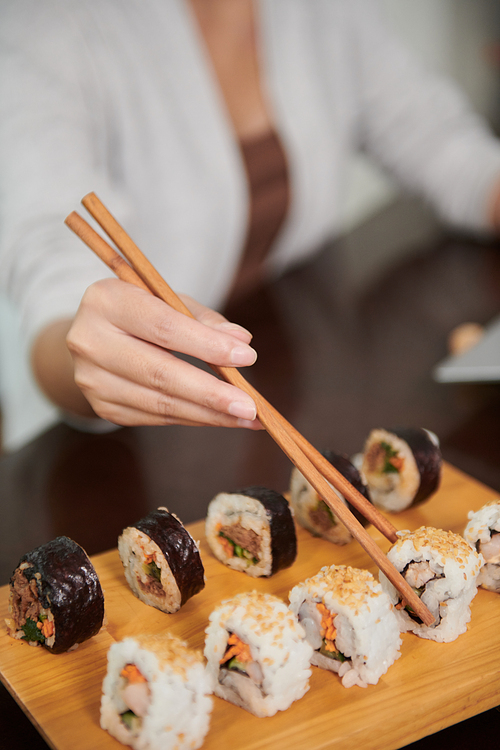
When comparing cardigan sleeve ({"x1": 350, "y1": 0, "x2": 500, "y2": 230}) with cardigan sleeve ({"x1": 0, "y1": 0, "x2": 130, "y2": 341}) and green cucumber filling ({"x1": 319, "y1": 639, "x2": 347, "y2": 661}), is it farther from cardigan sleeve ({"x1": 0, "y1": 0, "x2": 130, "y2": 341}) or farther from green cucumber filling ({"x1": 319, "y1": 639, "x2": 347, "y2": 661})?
green cucumber filling ({"x1": 319, "y1": 639, "x2": 347, "y2": 661})

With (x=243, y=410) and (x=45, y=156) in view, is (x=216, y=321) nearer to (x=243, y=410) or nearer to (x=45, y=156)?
(x=243, y=410)

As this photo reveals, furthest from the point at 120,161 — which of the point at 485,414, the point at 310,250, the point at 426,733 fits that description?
the point at 426,733

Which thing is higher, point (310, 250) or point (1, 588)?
point (1, 588)

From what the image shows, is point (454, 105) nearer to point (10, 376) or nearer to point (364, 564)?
point (10, 376)

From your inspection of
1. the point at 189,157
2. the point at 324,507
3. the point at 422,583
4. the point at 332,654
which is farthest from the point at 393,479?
the point at 189,157

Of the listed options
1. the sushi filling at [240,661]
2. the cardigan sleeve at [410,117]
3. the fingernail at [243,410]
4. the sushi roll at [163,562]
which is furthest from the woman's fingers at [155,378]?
the cardigan sleeve at [410,117]

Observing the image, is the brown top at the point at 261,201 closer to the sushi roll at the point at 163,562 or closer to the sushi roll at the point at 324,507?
the sushi roll at the point at 324,507
